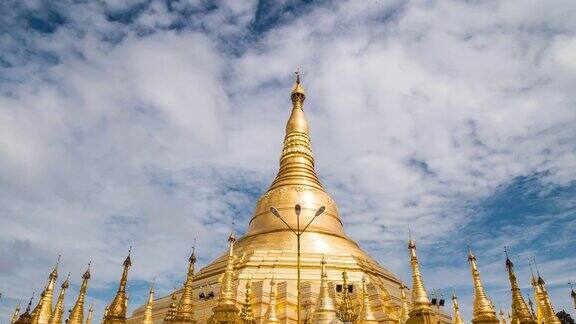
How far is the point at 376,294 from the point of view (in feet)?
86.9

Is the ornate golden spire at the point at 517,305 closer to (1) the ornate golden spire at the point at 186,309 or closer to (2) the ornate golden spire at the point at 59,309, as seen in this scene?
(1) the ornate golden spire at the point at 186,309

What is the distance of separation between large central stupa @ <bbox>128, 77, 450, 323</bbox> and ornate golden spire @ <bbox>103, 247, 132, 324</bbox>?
18.0ft

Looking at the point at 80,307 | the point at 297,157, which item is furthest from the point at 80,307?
the point at 297,157

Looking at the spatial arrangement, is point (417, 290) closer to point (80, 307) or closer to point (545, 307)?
point (545, 307)

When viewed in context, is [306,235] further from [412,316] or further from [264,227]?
[412,316]

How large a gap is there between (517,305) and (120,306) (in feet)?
Result: 65.9

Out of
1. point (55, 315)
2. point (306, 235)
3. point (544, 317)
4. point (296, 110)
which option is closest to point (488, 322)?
point (544, 317)

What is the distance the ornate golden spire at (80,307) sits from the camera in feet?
80.5

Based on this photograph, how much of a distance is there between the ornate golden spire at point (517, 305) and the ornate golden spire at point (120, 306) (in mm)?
19522

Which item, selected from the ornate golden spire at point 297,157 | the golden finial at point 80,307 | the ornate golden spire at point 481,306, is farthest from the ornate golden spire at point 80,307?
the ornate golden spire at point 481,306

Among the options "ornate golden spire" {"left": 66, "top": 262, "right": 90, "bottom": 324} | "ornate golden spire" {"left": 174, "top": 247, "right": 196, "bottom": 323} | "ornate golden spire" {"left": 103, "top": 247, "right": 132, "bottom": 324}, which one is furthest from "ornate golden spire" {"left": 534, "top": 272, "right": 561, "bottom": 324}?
"ornate golden spire" {"left": 66, "top": 262, "right": 90, "bottom": 324}

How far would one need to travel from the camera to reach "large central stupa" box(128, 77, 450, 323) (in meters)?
Answer: 25.9

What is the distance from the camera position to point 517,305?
66.3ft

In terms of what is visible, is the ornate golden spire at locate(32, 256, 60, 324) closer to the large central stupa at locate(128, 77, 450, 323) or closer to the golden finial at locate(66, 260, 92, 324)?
the golden finial at locate(66, 260, 92, 324)
